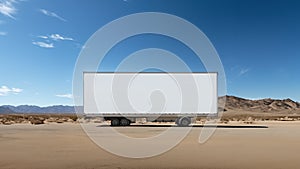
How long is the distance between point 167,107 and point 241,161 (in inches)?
924

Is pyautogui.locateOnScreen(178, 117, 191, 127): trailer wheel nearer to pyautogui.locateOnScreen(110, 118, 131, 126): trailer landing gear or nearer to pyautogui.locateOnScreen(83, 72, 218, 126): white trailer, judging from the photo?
pyautogui.locateOnScreen(83, 72, 218, 126): white trailer

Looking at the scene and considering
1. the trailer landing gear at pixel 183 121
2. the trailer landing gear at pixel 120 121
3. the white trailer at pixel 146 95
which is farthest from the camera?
the trailer landing gear at pixel 120 121

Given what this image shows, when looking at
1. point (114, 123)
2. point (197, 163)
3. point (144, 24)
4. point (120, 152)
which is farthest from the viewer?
point (114, 123)

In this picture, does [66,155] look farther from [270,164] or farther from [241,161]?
[270,164]

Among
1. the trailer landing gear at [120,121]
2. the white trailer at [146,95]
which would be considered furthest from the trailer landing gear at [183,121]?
the trailer landing gear at [120,121]

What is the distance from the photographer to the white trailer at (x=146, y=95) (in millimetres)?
34781

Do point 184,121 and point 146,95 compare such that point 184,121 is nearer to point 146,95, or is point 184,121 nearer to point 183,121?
point 183,121

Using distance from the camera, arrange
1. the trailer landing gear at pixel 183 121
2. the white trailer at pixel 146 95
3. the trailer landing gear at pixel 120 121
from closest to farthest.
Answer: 1. the white trailer at pixel 146 95
2. the trailer landing gear at pixel 183 121
3. the trailer landing gear at pixel 120 121

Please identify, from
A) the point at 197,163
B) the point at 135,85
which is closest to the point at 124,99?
the point at 135,85

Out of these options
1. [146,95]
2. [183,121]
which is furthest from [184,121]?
[146,95]

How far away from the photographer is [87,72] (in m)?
35.8

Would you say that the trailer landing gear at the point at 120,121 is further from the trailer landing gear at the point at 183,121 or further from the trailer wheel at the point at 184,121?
the trailer wheel at the point at 184,121

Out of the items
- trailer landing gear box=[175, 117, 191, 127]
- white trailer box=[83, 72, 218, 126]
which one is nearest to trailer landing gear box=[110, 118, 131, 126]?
white trailer box=[83, 72, 218, 126]

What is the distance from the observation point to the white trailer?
34781 mm
